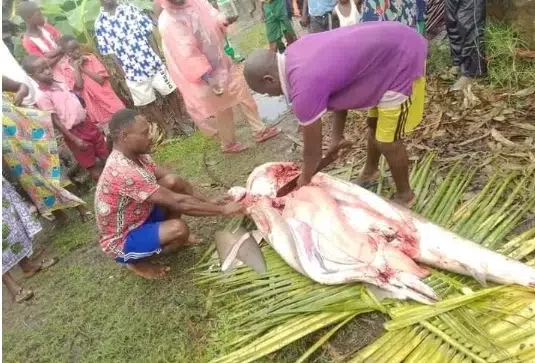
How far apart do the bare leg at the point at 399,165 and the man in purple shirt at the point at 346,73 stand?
0.13 m

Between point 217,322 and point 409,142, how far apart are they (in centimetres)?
211

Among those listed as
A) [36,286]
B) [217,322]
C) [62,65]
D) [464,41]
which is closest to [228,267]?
[217,322]

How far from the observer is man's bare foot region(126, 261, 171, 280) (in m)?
3.65

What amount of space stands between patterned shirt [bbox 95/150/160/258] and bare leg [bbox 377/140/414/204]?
1519 mm

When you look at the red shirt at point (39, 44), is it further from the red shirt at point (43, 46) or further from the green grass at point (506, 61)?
the green grass at point (506, 61)

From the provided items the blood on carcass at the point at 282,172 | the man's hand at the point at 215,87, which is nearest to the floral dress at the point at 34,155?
the man's hand at the point at 215,87

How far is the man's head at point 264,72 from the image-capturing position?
2.87 meters

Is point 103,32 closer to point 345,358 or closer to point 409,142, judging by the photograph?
point 409,142

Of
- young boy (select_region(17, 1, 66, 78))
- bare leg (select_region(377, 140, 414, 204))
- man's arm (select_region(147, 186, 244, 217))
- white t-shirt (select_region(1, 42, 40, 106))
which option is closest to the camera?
bare leg (select_region(377, 140, 414, 204))

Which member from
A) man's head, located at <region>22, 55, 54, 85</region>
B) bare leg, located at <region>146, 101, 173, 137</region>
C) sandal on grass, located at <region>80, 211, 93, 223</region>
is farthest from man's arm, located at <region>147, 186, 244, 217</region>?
bare leg, located at <region>146, 101, 173, 137</region>

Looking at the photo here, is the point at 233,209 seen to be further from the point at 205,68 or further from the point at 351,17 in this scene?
the point at 351,17

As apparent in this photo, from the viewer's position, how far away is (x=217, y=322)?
301 cm

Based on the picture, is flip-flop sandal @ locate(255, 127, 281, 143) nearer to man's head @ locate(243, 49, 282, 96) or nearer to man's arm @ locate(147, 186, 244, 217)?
man's arm @ locate(147, 186, 244, 217)

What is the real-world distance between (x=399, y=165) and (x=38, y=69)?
3811mm
